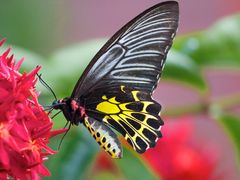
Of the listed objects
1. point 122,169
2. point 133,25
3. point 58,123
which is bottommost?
point 122,169

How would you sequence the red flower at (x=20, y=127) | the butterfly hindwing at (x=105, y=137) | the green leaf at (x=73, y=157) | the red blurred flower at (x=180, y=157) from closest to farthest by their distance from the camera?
the red flower at (x=20, y=127), the butterfly hindwing at (x=105, y=137), the green leaf at (x=73, y=157), the red blurred flower at (x=180, y=157)

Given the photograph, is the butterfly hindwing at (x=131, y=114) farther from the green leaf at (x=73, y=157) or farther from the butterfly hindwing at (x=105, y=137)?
the green leaf at (x=73, y=157)

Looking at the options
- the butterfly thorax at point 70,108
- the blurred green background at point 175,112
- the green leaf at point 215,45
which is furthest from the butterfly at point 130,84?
the green leaf at point 215,45

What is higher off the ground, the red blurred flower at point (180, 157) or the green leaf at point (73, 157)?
the green leaf at point (73, 157)

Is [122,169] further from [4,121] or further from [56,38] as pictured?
[56,38]

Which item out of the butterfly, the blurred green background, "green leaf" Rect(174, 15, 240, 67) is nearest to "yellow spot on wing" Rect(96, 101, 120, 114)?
the butterfly

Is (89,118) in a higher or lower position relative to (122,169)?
higher

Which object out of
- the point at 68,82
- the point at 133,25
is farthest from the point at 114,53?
the point at 68,82

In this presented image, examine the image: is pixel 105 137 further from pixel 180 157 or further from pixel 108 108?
pixel 180 157
